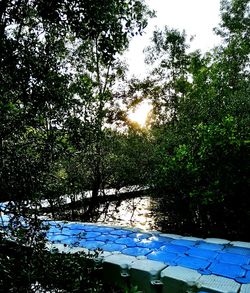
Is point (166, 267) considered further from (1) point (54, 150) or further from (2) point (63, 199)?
(2) point (63, 199)

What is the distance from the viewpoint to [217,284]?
3.52m

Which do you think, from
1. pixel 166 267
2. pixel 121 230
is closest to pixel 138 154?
pixel 121 230

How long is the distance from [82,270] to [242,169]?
3773 mm

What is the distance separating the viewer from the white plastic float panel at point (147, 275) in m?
3.82

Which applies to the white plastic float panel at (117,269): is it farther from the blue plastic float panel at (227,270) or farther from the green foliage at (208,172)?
the green foliage at (208,172)

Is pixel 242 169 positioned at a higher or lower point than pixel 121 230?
higher

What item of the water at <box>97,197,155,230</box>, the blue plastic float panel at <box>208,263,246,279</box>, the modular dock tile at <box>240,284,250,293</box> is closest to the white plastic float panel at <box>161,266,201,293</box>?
the blue plastic float panel at <box>208,263,246,279</box>

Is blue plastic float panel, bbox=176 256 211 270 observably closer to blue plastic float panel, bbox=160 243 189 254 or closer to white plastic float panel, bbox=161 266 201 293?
white plastic float panel, bbox=161 266 201 293

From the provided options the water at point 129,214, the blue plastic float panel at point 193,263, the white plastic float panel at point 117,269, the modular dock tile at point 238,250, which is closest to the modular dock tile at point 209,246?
the modular dock tile at point 238,250

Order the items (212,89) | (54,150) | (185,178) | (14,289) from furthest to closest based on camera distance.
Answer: (212,89)
(185,178)
(54,150)
(14,289)

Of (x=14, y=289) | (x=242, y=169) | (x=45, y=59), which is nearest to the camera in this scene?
(x=14, y=289)

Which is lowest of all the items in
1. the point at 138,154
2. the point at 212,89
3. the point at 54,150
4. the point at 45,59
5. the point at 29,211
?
the point at 29,211

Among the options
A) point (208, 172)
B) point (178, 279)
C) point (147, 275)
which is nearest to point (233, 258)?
point (178, 279)

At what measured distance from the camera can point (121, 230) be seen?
20.4ft
